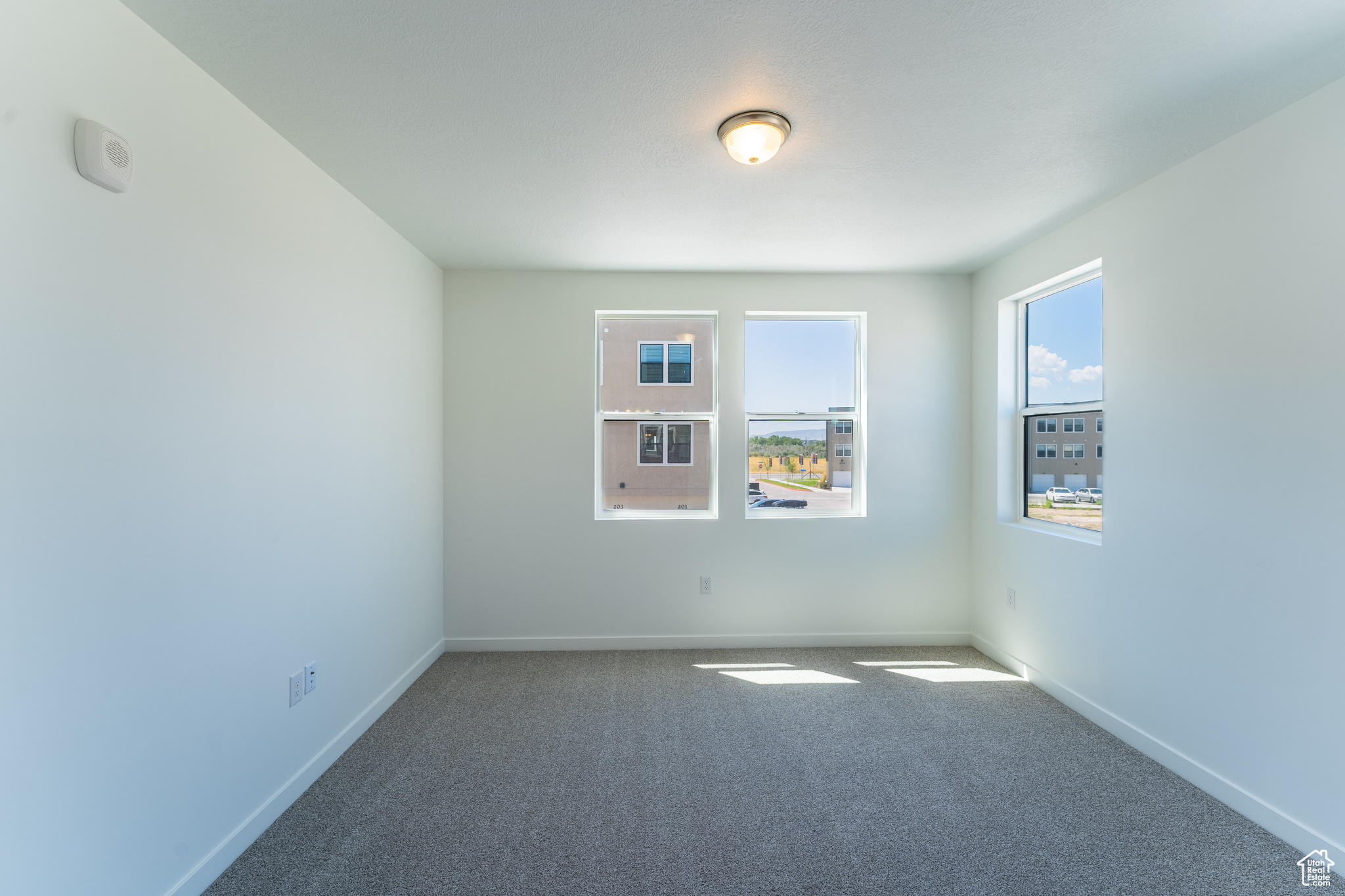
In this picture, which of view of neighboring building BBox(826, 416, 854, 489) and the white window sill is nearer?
the white window sill

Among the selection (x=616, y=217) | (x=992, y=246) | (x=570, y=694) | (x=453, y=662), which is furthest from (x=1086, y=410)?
(x=453, y=662)

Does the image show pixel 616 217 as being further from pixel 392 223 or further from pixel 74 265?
pixel 74 265

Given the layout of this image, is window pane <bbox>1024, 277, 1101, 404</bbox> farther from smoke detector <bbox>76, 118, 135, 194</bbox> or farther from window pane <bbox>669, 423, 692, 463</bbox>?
smoke detector <bbox>76, 118, 135, 194</bbox>

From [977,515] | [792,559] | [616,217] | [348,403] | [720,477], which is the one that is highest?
[616,217]

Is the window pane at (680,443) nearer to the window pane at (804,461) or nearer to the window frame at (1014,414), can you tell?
the window pane at (804,461)

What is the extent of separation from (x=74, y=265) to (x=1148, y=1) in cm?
274

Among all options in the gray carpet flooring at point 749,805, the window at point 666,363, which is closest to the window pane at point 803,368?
the window at point 666,363

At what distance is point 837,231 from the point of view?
10.3 ft

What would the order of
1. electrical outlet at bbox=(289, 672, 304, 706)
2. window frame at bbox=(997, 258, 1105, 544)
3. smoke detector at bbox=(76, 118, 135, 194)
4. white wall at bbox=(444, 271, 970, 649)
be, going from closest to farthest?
smoke detector at bbox=(76, 118, 135, 194), electrical outlet at bbox=(289, 672, 304, 706), window frame at bbox=(997, 258, 1105, 544), white wall at bbox=(444, 271, 970, 649)

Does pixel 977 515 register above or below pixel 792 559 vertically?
above

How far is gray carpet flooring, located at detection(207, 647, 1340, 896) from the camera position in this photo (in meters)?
1.87

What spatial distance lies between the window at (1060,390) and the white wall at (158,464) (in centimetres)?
358

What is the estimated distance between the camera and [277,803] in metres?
2.16

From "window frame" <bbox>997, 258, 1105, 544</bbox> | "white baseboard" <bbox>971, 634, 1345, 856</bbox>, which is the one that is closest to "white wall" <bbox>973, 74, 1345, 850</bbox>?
"white baseboard" <bbox>971, 634, 1345, 856</bbox>
